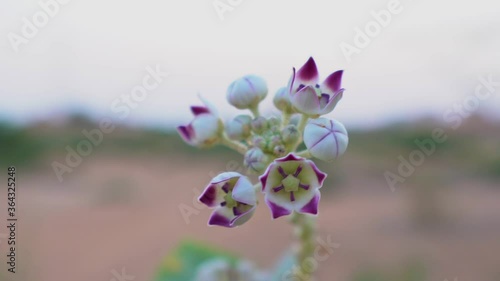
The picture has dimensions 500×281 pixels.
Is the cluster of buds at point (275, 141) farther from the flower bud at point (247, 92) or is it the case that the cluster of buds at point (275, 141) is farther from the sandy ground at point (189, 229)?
the sandy ground at point (189, 229)

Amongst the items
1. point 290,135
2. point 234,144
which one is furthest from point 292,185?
point 234,144

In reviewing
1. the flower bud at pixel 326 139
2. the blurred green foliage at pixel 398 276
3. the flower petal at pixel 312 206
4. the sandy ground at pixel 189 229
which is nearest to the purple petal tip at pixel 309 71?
the flower bud at pixel 326 139

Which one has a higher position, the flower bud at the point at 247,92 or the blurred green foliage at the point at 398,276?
the flower bud at the point at 247,92

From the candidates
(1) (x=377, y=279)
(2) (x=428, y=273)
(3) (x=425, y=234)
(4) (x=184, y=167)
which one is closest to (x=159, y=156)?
(4) (x=184, y=167)

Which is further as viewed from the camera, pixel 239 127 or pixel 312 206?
pixel 239 127

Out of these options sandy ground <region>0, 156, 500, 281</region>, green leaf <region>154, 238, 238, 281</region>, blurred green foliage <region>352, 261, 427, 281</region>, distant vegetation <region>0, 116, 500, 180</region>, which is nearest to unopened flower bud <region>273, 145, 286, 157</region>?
green leaf <region>154, 238, 238, 281</region>

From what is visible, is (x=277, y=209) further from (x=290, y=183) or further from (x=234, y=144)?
(x=234, y=144)

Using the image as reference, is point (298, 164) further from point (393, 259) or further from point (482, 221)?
point (482, 221)
